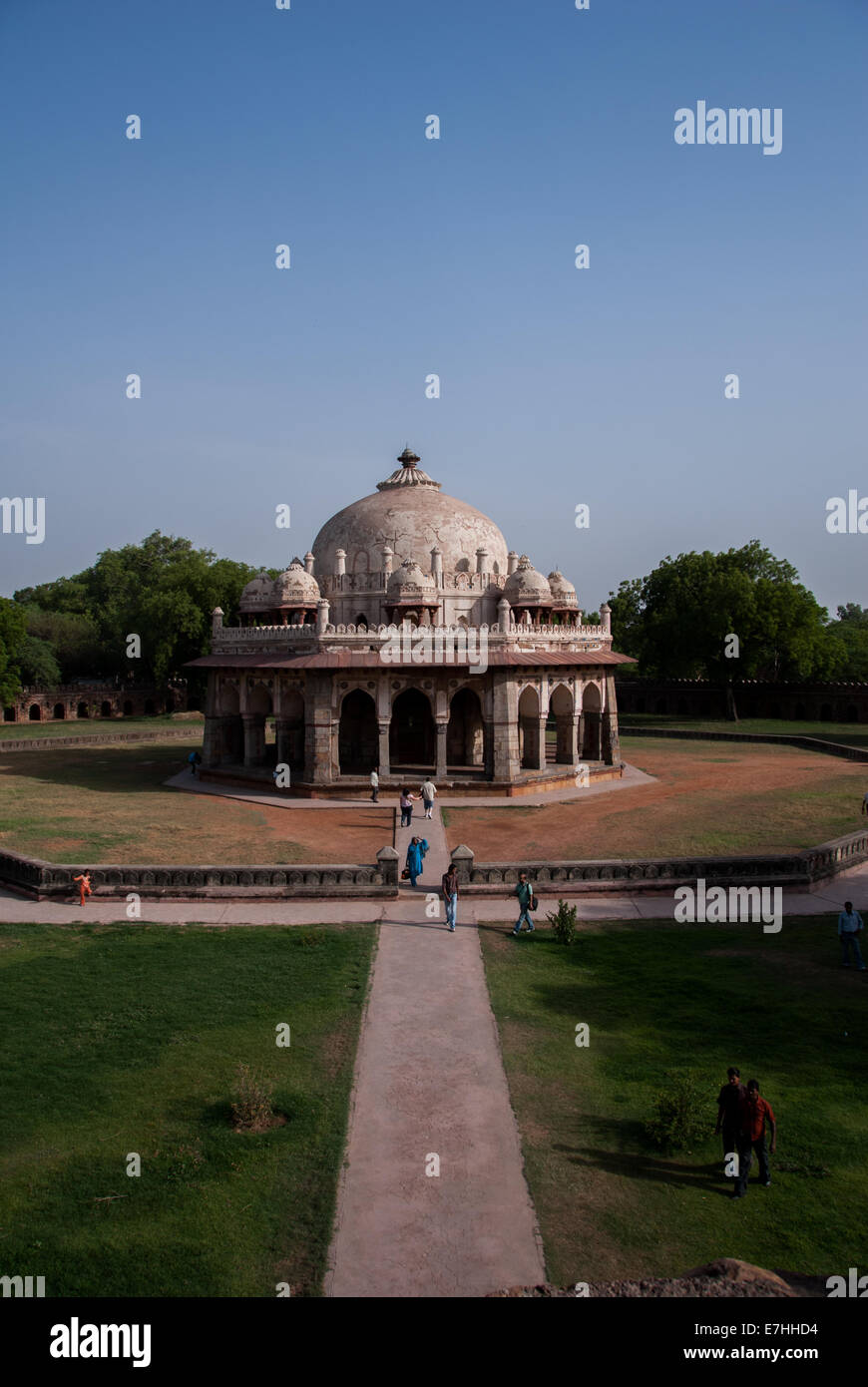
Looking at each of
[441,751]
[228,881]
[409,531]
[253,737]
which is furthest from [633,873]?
[409,531]

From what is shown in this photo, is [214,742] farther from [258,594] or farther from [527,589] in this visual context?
[527,589]

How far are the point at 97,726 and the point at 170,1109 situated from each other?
188ft

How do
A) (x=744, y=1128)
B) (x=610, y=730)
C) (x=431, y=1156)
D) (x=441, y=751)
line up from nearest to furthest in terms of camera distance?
(x=744, y=1128) < (x=431, y=1156) < (x=441, y=751) < (x=610, y=730)

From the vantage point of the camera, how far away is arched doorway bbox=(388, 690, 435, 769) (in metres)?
42.6

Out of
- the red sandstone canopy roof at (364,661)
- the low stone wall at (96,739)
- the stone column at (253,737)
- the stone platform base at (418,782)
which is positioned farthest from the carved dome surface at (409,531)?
the low stone wall at (96,739)

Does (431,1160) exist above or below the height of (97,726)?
below

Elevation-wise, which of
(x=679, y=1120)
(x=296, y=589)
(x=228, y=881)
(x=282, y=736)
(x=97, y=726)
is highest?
(x=296, y=589)

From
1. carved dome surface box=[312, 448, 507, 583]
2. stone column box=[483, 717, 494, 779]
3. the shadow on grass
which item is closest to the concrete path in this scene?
the shadow on grass

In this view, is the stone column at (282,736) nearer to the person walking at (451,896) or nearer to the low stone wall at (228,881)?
the low stone wall at (228,881)

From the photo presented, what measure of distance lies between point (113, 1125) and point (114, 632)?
7600cm

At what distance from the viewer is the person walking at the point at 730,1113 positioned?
32.6ft

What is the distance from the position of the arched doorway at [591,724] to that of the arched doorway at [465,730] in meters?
5.15

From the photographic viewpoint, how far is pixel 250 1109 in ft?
36.6
